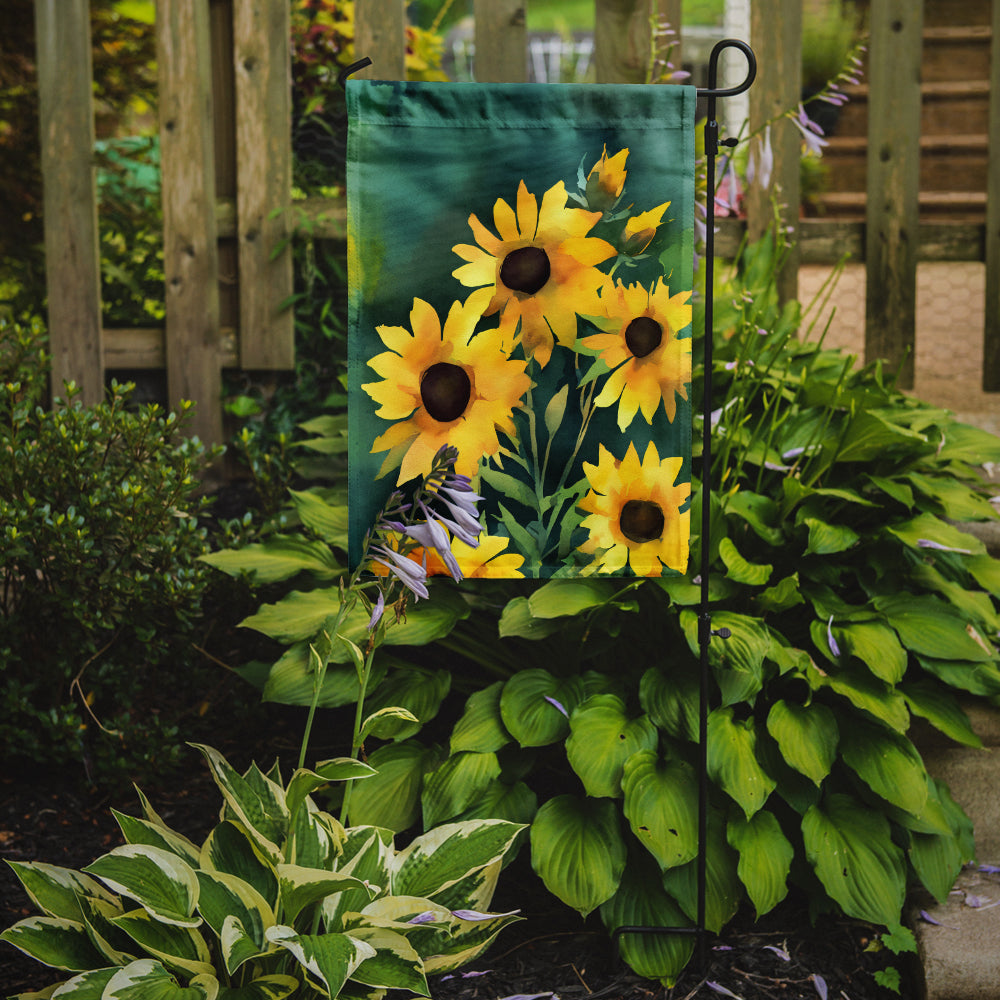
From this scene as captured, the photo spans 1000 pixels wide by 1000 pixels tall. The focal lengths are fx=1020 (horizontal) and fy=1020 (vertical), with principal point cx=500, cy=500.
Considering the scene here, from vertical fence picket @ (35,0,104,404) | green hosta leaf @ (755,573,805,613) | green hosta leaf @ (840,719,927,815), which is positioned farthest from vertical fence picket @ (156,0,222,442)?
green hosta leaf @ (840,719,927,815)

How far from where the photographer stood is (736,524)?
7.13ft

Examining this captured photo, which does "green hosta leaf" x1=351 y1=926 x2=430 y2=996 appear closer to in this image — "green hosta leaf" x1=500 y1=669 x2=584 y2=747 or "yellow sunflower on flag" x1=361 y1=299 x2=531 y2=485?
"green hosta leaf" x1=500 y1=669 x2=584 y2=747

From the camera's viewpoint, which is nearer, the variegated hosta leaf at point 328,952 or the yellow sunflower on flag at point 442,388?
the variegated hosta leaf at point 328,952

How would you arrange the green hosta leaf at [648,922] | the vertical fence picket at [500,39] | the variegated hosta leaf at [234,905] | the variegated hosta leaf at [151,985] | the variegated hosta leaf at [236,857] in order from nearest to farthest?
the variegated hosta leaf at [151,985] → the variegated hosta leaf at [234,905] → the variegated hosta leaf at [236,857] → the green hosta leaf at [648,922] → the vertical fence picket at [500,39]

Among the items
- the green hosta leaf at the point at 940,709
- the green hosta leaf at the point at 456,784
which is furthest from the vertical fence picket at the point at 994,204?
the green hosta leaf at the point at 456,784

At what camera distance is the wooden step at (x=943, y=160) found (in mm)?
5715

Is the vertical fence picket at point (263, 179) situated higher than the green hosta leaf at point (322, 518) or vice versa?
the vertical fence picket at point (263, 179)

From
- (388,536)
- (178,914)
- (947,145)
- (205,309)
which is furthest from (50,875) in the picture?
(947,145)

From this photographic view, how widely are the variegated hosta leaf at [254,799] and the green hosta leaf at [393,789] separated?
300 millimetres

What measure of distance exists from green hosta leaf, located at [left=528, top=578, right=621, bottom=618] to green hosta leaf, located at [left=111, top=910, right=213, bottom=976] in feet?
2.53

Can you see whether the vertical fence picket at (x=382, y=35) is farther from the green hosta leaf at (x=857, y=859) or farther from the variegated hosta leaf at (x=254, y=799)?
the green hosta leaf at (x=857, y=859)

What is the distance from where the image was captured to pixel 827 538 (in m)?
2.01

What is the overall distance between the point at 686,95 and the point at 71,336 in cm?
219

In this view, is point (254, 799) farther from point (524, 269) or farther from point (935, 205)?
point (935, 205)
